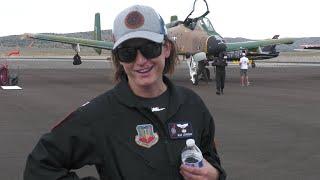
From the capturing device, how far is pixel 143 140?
2.23 m

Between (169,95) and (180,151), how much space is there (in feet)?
0.95

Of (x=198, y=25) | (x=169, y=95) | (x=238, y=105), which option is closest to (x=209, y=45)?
(x=198, y=25)

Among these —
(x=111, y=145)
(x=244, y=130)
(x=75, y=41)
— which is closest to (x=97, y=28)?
(x=75, y=41)

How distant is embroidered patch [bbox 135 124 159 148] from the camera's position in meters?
2.23

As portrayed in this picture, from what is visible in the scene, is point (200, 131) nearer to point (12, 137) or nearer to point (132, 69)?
point (132, 69)

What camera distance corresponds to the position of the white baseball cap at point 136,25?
2.33 meters

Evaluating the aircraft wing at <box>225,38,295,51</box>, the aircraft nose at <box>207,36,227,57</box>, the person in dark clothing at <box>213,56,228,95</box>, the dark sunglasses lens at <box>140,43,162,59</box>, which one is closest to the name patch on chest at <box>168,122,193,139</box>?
the dark sunglasses lens at <box>140,43,162,59</box>

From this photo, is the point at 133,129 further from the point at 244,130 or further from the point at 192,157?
the point at 244,130

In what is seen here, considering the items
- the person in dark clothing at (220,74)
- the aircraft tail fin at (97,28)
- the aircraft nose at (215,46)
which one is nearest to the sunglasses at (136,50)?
the person in dark clothing at (220,74)

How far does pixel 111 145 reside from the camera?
228cm

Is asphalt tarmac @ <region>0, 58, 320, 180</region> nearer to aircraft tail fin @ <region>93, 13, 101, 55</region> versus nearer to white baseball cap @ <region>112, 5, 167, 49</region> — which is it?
white baseball cap @ <region>112, 5, 167, 49</region>

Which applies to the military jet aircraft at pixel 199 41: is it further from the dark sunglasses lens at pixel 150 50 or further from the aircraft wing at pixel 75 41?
the dark sunglasses lens at pixel 150 50

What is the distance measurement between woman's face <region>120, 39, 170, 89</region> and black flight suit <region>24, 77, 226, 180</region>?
9 centimetres

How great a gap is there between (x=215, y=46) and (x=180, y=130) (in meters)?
25.3
